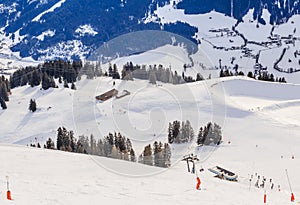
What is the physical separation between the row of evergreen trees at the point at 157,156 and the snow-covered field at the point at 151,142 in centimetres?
94

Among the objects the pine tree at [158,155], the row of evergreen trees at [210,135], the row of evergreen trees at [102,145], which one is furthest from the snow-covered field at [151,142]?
the row of evergreen trees at [102,145]

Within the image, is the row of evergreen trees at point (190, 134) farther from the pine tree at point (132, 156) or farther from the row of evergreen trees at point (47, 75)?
the row of evergreen trees at point (47, 75)

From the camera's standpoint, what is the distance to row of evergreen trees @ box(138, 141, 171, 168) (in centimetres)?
3609

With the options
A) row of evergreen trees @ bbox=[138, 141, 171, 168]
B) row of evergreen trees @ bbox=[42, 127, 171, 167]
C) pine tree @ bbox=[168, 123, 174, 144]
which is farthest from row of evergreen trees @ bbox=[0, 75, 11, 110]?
row of evergreen trees @ bbox=[138, 141, 171, 168]

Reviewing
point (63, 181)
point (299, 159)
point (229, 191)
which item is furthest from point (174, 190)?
point (299, 159)

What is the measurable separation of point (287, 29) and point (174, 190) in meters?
194

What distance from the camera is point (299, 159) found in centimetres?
4028

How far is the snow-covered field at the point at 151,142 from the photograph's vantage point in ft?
64.7

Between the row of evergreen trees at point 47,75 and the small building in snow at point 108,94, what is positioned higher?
the row of evergreen trees at point 47,75

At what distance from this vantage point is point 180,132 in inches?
1809

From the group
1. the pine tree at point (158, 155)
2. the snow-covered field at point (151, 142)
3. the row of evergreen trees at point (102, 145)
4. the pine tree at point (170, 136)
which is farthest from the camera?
the pine tree at point (170, 136)

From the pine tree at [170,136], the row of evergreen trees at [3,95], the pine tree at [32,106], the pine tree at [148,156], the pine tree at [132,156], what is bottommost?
the pine tree at [132,156]

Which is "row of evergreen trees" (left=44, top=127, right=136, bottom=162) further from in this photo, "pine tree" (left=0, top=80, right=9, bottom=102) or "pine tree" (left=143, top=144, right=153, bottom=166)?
"pine tree" (left=0, top=80, right=9, bottom=102)

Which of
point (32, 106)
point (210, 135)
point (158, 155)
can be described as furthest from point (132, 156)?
point (32, 106)
